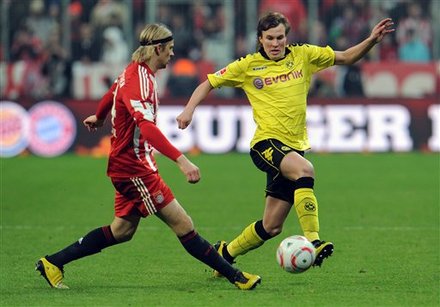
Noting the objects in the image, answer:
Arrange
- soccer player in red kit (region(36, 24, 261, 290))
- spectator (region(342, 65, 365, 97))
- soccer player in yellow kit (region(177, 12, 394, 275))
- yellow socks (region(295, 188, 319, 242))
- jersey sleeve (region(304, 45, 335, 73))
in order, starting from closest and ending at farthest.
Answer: soccer player in red kit (region(36, 24, 261, 290)) → yellow socks (region(295, 188, 319, 242)) → soccer player in yellow kit (region(177, 12, 394, 275)) → jersey sleeve (region(304, 45, 335, 73)) → spectator (region(342, 65, 365, 97))

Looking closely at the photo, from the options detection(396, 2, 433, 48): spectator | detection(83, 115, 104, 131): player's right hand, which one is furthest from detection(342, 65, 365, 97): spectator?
detection(83, 115, 104, 131): player's right hand

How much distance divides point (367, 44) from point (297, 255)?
200 centimetres

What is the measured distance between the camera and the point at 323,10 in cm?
2508

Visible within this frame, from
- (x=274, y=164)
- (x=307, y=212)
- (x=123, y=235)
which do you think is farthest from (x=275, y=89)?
(x=123, y=235)

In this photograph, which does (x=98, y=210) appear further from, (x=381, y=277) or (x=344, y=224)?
(x=381, y=277)

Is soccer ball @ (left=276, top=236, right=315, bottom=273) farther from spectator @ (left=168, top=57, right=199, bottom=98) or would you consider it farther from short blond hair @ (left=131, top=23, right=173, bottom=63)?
spectator @ (left=168, top=57, right=199, bottom=98)

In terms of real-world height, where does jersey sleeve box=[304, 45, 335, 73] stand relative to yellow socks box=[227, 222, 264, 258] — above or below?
above

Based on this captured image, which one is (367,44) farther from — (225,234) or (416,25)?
(416,25)

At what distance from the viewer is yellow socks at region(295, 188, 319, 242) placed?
9.21 m

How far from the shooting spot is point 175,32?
82.4 feet

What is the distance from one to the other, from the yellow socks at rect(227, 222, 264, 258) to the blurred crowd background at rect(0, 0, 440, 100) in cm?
1473

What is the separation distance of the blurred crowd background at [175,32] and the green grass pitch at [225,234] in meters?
3.31

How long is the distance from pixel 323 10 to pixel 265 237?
15.7 m

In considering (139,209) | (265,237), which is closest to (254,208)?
(265,237)
